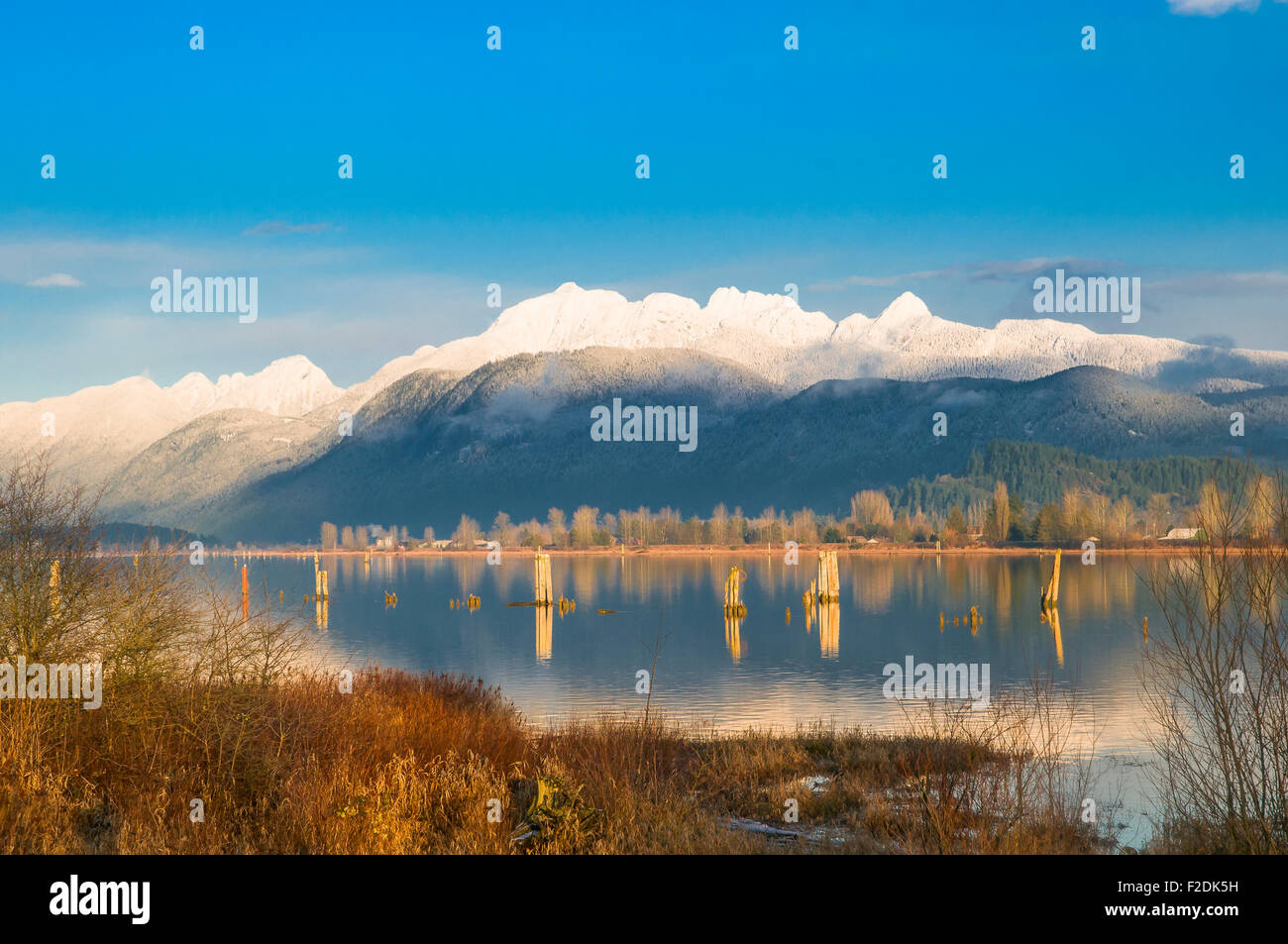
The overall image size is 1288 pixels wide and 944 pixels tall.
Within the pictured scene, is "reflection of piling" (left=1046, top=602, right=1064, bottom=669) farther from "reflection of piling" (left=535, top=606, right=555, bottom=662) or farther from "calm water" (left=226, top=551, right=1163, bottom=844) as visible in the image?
"reflection of piling" (left=535, top=606, right=555, bottom=662)

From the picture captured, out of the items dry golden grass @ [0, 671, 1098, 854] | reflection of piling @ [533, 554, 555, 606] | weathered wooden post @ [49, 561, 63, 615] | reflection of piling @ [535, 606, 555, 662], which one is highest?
weathered wooden post @ [49, 561, 63, 615]

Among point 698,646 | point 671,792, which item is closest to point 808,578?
point 698,646

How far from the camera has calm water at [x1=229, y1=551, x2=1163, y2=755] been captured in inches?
1415

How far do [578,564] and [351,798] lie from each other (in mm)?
151572

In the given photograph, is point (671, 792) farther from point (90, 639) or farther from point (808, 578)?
point (808, 578)

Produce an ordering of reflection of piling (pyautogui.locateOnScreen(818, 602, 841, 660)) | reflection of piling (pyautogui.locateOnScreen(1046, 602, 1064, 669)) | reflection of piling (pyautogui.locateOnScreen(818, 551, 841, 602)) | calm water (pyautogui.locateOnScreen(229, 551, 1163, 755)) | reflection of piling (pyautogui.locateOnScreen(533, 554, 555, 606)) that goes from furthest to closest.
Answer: reflection of piling (pyautogui.locateOnScreen(533, 554, 555, 606)) → reflection of piling (pyautogui.locateOnScreen(818, 551, 841, 602)) → reflection of piling (pyautogui.locateOnScreen(818, 602, 841, 660)) → reflection of piling (pyautogui.locateOnScreen(1046, 602, 1064, 669)) → calm water (pyautogui.locateOnScreen(229, 551, 1163, 755))

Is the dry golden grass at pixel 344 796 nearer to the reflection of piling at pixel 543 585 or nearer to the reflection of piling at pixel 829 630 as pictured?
the reflection of piling at pixel 829 630

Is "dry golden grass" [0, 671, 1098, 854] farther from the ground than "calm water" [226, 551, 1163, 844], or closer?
farther from the ground

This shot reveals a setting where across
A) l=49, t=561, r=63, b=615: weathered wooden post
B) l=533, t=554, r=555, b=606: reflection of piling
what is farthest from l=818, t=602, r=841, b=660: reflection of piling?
l=49, t=561, r=63, b=615: weathered wooden post

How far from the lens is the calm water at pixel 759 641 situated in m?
35.9

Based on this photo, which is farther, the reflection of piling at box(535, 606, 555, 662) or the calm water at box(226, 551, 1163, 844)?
the reflection of piling at box(535, 606, 555, 662)

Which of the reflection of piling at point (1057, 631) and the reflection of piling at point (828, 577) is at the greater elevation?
the reflection of piling at point (828, 577)

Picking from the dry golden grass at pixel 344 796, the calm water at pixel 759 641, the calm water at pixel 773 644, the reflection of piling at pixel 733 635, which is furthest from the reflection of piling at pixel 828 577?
the dry golden grass at pixel 344 796
